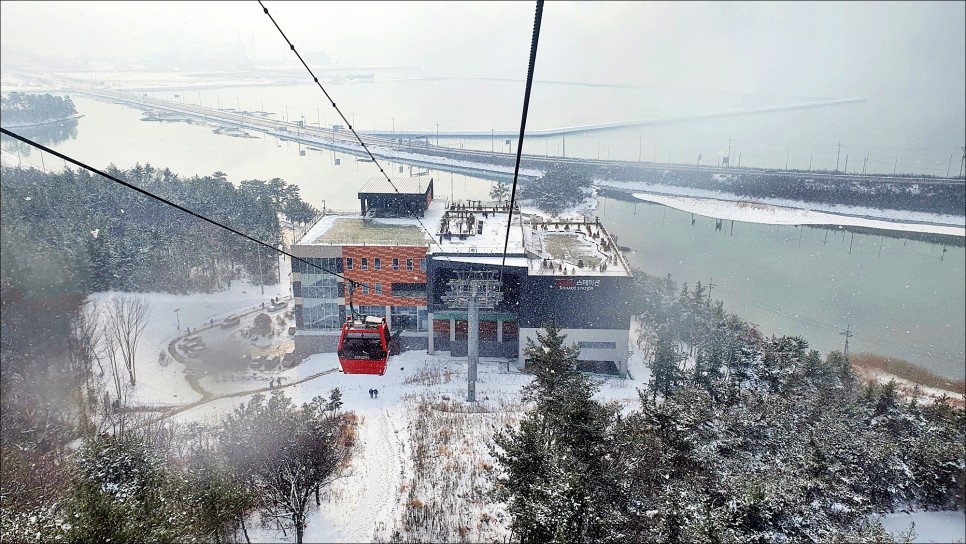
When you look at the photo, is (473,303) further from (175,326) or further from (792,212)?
(792,212)

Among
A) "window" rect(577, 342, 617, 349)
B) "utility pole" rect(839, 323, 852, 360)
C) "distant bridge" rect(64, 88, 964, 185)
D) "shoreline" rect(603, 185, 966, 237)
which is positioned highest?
"distant bridge" rect(64, 88, 964, 185)

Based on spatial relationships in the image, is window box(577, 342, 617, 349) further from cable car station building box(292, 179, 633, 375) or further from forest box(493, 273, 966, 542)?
forest box(493, 273, 966, 542)

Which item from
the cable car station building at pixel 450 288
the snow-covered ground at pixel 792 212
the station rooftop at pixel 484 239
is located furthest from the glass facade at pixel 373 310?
the snow-covered ground at pixel 792 212

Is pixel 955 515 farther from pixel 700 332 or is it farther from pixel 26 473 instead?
pixel 700 332

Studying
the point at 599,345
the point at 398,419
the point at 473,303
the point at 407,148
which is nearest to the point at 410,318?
the point at 473,303

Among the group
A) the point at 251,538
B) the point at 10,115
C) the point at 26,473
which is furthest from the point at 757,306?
the point at 10,115

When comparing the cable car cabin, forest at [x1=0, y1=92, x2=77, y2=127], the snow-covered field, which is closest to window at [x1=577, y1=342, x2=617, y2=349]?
the snow-covered field

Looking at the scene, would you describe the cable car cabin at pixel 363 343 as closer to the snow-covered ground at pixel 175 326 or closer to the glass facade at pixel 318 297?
the snow-covered ground at pixel 175 326
